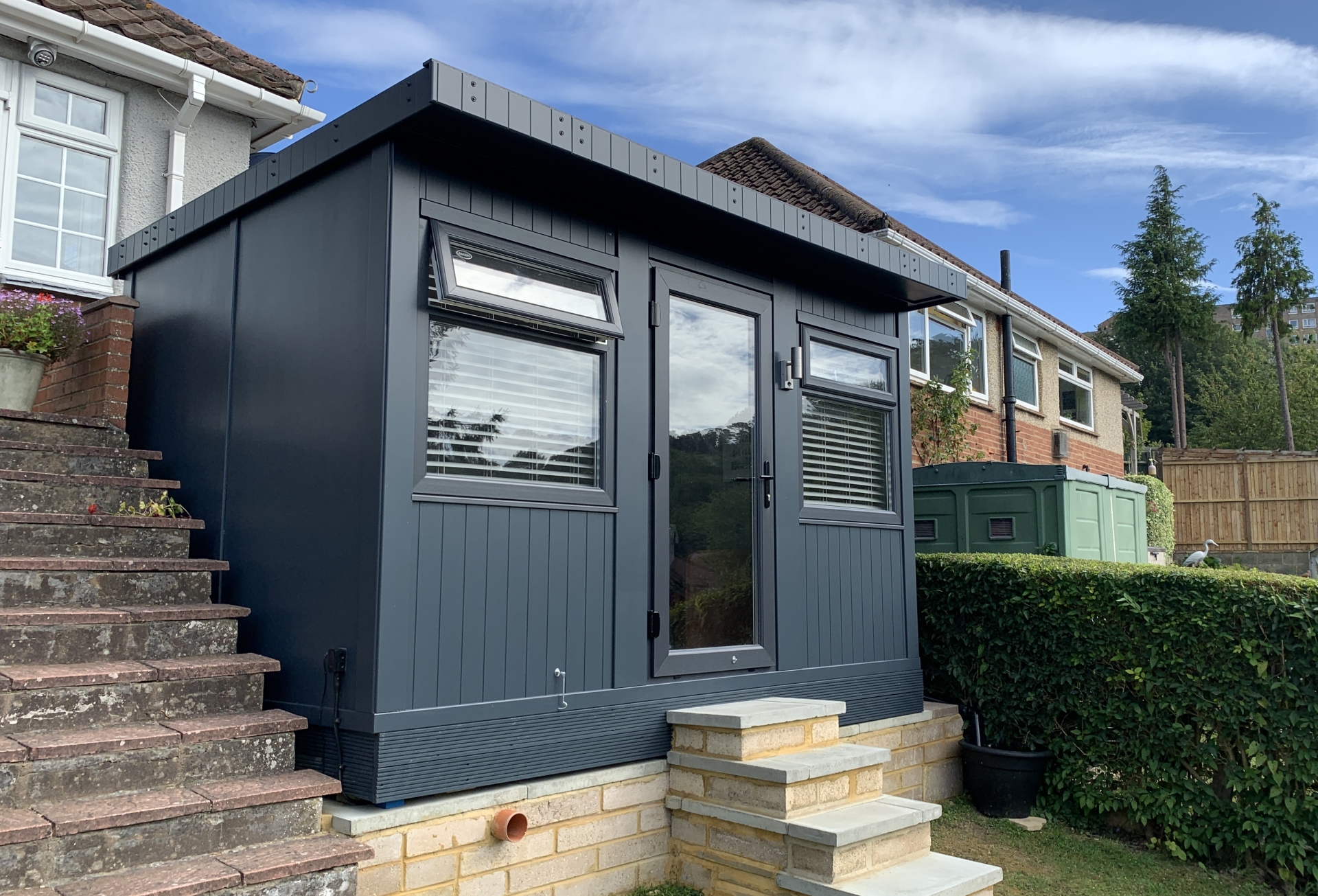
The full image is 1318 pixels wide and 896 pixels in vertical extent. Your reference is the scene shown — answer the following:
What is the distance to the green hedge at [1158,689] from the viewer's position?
4719mm

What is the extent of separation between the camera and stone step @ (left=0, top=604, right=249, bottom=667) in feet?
11.2

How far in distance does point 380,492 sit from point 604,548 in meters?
1.09

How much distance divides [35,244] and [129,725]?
16.7 feet

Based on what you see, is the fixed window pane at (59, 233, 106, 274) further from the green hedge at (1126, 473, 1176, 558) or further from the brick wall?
the green hedge at (1126, 473, 1176, 558)

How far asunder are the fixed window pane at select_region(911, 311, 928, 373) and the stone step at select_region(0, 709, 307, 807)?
31.0 ft

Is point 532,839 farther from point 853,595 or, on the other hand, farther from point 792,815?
point 853,595

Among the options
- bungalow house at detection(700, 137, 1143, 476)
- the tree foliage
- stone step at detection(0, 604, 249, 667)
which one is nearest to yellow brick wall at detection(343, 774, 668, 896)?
stone step at detection(0, 604, 249, 667)

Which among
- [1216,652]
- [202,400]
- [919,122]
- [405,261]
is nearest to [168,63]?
[202,400]

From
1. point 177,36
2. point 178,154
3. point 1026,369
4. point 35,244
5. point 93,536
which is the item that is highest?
point 177,36

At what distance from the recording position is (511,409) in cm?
393

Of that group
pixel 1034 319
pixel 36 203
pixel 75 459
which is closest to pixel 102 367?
pixel 75 459

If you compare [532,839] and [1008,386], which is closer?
[532,839]

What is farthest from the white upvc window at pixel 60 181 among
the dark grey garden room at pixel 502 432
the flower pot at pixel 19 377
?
the dark grey garden room at pixel 502 432

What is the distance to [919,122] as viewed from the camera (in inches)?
775
